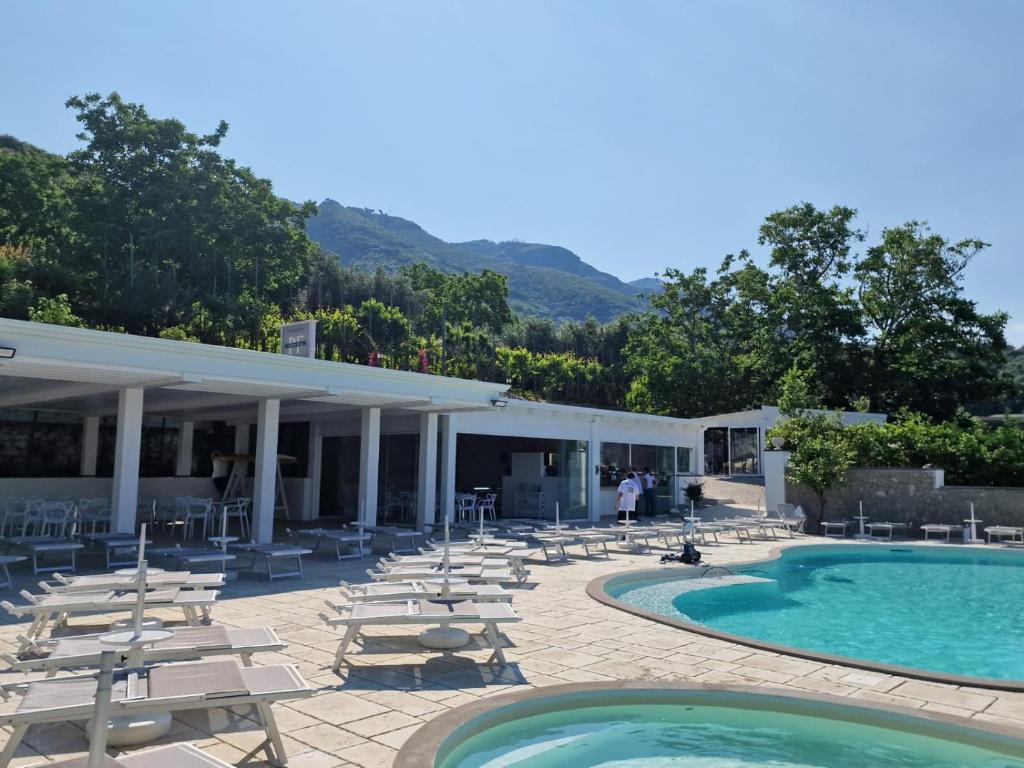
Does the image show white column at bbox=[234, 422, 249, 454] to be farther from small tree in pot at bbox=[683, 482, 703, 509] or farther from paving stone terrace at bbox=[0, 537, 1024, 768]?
small tree in pot at bbox=[683, 482, 703, 509]

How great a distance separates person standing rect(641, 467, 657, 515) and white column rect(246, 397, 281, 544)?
37.4 ft

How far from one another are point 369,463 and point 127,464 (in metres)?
4.67

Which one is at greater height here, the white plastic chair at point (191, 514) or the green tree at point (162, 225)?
the green tree at point (162, 225)

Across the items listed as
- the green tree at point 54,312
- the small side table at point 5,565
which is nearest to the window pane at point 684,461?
the small side table at point 5,565

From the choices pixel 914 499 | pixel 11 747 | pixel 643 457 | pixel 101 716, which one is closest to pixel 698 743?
pixel 101 716

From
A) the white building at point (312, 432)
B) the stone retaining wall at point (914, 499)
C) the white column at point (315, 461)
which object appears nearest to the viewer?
the white building at point (312, 432)

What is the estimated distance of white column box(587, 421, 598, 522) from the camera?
1952 centimetres

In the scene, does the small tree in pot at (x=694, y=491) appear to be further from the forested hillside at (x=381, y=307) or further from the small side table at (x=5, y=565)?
the small side table at (x=5, y=565)

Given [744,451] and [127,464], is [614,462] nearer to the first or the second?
[744,451]

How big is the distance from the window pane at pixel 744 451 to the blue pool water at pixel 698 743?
27032 millimetres

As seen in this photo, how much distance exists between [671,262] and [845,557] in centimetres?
2907

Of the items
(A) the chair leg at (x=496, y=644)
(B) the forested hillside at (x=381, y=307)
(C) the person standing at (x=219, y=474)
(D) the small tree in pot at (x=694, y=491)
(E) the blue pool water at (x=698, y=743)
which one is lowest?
(E) the blue pool water at (x=698, y=743)

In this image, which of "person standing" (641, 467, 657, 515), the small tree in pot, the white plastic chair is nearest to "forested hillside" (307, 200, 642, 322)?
the small tree in pot

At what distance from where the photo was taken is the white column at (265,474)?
12281mm
